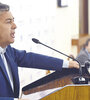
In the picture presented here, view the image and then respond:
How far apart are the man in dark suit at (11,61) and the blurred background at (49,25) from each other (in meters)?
0.71

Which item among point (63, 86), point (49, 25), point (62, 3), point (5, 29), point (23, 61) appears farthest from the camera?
point (62, 3)

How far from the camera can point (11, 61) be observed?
1.95 m

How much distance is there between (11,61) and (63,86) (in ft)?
1.59

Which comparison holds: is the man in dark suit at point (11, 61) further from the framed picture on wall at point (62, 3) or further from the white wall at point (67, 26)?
the framed picture on wall at point (62, 3)

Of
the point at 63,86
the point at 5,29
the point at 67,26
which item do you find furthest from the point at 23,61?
the point at 67,26

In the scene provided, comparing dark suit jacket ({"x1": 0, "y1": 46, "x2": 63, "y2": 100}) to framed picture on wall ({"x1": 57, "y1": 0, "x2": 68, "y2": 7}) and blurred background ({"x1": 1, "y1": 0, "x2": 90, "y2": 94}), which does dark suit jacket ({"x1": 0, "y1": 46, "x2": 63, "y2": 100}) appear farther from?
framed picture on wall ({"x1": 57, "y1": 0, "x2": 68, "y2": 7})

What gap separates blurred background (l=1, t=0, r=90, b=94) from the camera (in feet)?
12.6

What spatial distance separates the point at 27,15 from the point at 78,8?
8.66 ft

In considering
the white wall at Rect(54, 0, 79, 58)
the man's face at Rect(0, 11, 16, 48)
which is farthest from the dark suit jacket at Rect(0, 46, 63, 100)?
the white wall at Rect(54, 0, 79, 58)

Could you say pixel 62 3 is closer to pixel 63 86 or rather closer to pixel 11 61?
pixel 11 61

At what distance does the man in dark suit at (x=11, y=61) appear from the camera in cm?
180

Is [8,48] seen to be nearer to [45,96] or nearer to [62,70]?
[62,70]

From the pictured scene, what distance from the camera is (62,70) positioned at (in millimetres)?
2164

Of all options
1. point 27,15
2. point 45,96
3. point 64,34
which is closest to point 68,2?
point 64,34
